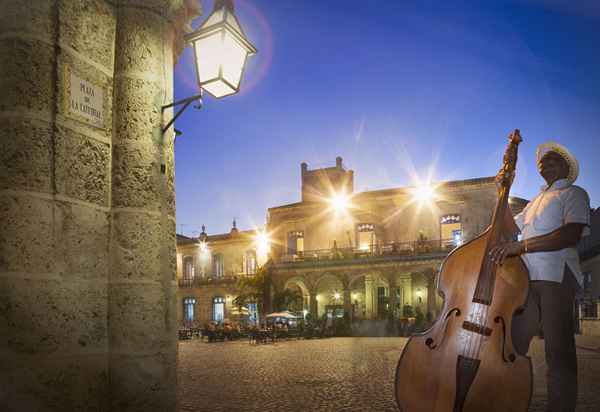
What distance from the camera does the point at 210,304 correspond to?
41.0 m

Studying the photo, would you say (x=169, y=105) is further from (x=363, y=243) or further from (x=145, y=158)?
(x=363, y=243)

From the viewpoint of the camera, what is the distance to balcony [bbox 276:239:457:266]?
101 feet

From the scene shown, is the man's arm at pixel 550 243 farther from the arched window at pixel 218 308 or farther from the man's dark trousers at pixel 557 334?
the arched window at pixel 218 308

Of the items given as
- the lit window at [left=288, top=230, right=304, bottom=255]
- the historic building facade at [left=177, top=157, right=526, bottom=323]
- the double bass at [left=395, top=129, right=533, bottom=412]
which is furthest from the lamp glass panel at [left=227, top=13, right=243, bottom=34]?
the lit window at [left=288, top=230, right=304, bottom=255]

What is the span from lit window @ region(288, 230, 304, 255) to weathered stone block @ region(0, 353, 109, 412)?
34277mm

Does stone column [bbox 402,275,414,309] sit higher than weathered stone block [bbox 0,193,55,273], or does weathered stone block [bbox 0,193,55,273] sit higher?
weathered stone block [bbox 0,193,55,273]

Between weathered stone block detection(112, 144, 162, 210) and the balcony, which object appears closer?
weathered stone block detection(112, 144, 162, 210)

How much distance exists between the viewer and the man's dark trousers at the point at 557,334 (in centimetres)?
283

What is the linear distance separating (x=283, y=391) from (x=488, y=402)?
5165 mm

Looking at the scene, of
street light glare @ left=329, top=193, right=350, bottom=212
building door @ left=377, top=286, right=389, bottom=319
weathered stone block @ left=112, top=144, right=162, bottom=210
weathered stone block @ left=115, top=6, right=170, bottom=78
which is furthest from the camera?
street light glare @ left=329, top=193, right=350, bottom=212

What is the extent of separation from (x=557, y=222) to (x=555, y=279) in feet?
1.09

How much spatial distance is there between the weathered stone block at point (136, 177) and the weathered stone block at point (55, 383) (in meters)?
1.04

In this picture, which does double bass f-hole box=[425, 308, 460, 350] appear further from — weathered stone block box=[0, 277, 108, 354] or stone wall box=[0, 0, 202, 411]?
weathered stone block box=[0, 277, 108, 354]

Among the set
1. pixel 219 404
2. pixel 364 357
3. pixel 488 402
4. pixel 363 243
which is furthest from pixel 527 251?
pixel 363 243
